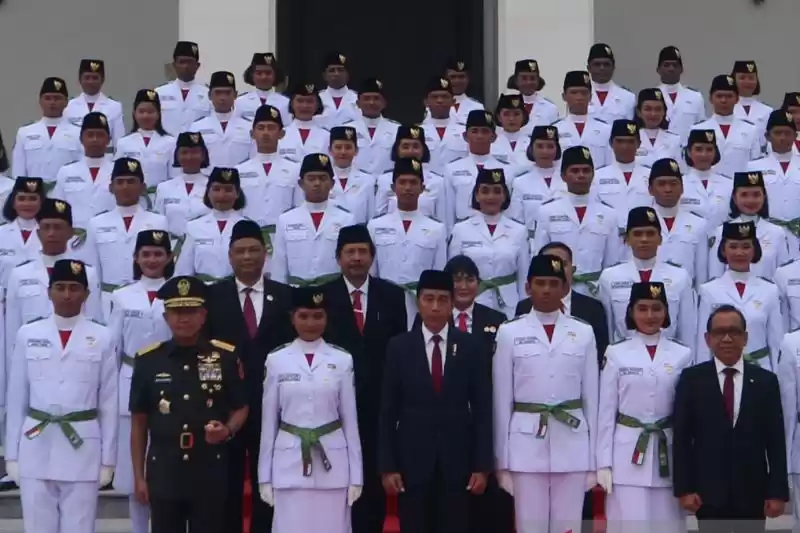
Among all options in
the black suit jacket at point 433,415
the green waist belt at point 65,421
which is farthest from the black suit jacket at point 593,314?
the green waist belt at point 65,421

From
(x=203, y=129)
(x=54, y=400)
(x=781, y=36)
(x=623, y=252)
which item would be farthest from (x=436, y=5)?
(x=54, y=400)

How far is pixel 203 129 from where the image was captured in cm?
1363

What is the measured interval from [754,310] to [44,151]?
636cm

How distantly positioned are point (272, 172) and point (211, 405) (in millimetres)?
4245

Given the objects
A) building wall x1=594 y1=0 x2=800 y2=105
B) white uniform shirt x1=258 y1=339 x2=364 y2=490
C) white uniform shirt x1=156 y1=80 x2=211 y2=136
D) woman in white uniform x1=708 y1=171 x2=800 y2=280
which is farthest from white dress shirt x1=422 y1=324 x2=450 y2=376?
building wall x1=594 y1=0 x2=800 y2=105

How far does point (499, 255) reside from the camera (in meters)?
11.2

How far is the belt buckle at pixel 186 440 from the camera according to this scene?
8.52 m

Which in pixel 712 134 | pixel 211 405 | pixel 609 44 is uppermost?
pixel 609 44

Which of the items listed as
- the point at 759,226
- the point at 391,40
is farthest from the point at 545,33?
the point at 759,226

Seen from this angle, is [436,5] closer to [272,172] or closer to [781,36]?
[781,36]

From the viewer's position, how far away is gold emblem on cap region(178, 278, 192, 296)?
8758 mm

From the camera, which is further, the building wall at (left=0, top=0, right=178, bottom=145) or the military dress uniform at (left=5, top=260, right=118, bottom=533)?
the building wall at (left=0, top=0, right=178, bottom=145)

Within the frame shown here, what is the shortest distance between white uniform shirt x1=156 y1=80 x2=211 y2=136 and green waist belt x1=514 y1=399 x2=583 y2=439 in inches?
239

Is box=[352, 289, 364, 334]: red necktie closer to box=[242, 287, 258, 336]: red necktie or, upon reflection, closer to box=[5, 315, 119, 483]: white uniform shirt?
box=[242, 287, 258, 336]: red necktie
